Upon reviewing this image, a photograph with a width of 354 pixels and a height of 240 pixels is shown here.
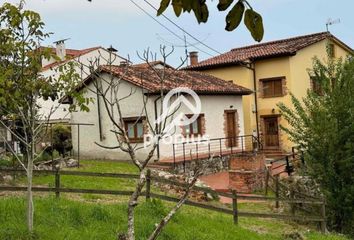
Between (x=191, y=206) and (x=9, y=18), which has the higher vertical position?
(x=9, y=18)

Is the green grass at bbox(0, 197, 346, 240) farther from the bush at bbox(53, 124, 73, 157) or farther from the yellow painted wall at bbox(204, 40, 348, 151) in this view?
the yellow painted wall at bbox(204, 40, 348, 151)

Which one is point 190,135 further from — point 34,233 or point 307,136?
point 34,233

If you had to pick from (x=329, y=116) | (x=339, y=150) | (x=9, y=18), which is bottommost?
(x=339, y=150)

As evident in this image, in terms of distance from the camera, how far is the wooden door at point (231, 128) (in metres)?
22.4

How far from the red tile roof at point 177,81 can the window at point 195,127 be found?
119 centimetres

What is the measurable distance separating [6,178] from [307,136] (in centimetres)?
808

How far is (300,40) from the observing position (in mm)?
26969

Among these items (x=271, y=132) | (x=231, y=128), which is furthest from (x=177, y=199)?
(x=271, y=132)

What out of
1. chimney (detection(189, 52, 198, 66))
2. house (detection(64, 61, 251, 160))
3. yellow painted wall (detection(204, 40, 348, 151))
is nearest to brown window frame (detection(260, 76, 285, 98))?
yellow painted wall (detection(204, 40, 348, 151))

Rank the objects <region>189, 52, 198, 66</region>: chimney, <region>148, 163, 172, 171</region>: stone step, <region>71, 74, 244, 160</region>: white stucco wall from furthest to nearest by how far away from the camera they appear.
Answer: <region>189, 52, 198, 66</region>: chimney, <region>71, 74, 244, 160</region>: white stucco wall, <region>148, 163, 172, 171</region>: stone step

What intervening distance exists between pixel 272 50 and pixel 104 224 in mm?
19252

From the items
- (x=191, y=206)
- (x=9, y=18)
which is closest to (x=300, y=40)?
(x=191, y=206)

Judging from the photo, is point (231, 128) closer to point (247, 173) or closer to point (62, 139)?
point (247, 173)

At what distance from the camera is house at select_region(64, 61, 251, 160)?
18.6m
